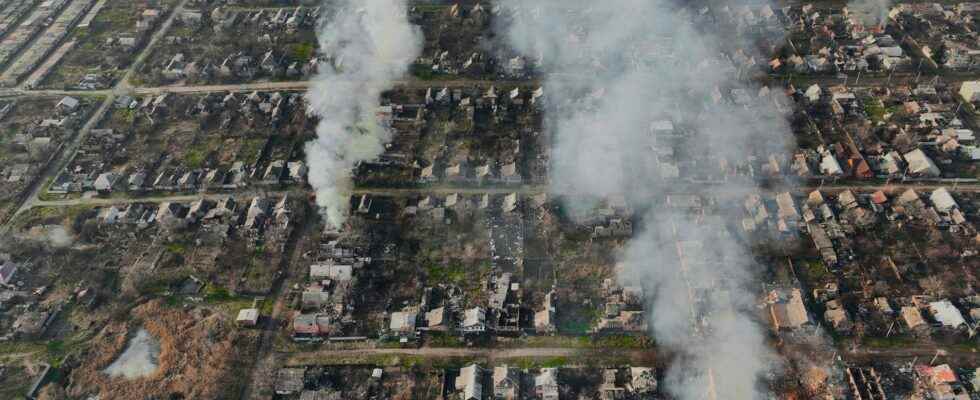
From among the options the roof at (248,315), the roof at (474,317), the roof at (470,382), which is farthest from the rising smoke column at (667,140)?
the roof at (248,315)

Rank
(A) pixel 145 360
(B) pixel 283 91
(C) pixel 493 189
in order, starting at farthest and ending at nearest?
(B) pixel 283 91
(C) pixel 493 189
(A) pixel 145 360

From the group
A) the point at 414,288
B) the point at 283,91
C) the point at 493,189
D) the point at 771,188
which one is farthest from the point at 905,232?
the point at 283,91

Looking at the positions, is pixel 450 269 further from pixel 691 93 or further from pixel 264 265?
pixel 691 93

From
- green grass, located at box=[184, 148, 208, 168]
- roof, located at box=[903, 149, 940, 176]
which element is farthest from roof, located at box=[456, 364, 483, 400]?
roof, located at box=[903, 149, 940, 176]

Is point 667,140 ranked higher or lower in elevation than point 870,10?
lower

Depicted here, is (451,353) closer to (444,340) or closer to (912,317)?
(444,340)

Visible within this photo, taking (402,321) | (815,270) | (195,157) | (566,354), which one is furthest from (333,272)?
(815,270)

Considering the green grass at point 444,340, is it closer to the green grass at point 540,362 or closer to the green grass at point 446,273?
the green grass at point 540,362
